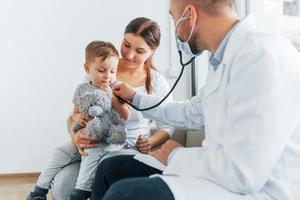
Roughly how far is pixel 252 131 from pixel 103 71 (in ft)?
2.63

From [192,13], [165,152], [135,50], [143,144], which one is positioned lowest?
[143,144]

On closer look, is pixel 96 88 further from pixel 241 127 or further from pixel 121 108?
pixel 241 127

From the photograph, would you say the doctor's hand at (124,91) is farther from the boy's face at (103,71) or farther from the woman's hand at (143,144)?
the woman's hand at (143,144)

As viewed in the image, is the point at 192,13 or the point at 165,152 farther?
the point at 165,152

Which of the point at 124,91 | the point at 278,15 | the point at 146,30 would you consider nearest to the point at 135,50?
the point at 146,30

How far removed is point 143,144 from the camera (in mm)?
1640

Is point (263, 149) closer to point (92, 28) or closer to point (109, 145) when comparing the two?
point (109, 145)

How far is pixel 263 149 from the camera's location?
899mm

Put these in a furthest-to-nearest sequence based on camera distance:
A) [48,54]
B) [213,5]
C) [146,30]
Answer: [48,54]
[146,30]
[213,5]

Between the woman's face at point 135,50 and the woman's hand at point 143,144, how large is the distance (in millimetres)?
320

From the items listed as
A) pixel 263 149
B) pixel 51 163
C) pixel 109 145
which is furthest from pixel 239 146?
pixel 51 163

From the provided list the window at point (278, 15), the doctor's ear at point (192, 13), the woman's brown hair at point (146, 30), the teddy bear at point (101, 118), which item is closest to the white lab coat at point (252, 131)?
the doctor's ear at point (192, 13)

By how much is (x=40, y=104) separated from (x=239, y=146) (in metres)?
1.96

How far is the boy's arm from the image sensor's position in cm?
158
